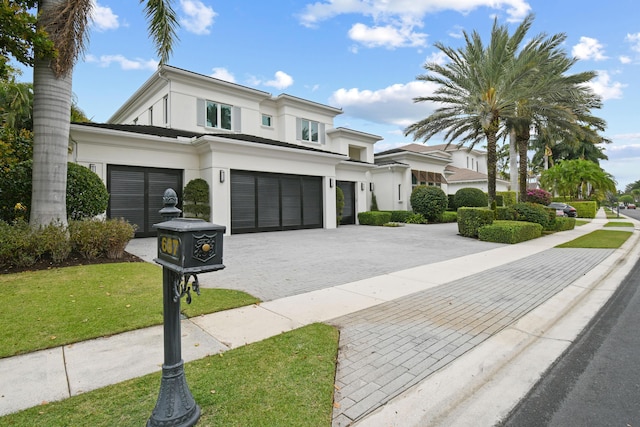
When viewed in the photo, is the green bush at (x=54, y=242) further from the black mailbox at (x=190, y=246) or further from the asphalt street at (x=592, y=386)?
the asphalt street at (x=592, y=386)

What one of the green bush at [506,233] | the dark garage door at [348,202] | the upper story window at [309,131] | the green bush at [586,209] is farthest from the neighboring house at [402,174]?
the green bush at [586,209]

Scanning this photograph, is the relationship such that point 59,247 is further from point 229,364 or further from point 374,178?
point 374,178

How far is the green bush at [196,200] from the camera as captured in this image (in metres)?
14.4

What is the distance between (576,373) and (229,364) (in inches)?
138

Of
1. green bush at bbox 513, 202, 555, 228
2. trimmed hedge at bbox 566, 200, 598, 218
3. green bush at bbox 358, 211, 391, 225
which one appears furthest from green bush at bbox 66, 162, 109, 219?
trimmed hedge at bbox 566, 200, 598, 218

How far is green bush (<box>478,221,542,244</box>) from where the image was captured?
43.3 ft

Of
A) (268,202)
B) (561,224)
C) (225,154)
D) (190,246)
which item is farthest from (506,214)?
(190,246)

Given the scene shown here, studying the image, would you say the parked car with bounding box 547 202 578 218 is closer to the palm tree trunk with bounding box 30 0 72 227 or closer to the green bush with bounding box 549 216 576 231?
the green bush with bounding box 549 216 576 231

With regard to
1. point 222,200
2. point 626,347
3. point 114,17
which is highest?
point 114,17

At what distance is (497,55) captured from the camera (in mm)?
15711

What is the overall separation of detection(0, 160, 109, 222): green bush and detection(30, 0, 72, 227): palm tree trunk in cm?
129

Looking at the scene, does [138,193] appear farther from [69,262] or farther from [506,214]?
[506,214]

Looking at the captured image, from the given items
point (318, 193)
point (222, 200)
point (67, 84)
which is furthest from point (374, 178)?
point (67, 84)

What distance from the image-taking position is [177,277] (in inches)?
93.0
